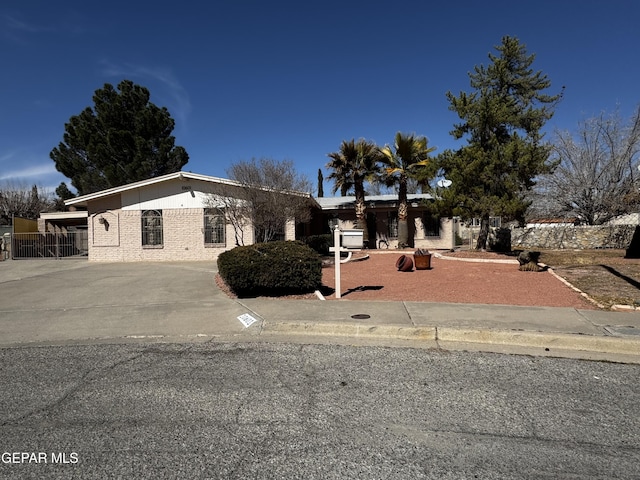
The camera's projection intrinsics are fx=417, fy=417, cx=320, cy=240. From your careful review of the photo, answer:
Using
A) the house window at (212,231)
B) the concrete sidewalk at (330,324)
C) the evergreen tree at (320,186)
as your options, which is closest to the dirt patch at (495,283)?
the concrete sidewalk at (330,324)

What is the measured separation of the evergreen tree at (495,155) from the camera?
15344 mm

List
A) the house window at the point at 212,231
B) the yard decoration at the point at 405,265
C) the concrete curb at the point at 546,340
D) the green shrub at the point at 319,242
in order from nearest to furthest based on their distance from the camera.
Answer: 1. the concrete curb at the point at 546,340
2. the yard decoration at the point at 405,265
3. the green shrub at the point at 319,242
4. the house window at the point at 212,231

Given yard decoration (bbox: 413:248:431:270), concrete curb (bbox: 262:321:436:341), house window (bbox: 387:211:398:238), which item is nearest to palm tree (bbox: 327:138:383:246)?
house window (bbox: 387:211:398:238)

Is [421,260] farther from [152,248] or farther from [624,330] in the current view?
[152,248]

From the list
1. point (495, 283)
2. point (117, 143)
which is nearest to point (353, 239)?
point (495, 283)

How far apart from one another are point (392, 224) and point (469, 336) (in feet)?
67.1

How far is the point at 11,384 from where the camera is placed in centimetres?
432

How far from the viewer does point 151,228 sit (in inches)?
797

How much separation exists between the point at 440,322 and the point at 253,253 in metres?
4.36

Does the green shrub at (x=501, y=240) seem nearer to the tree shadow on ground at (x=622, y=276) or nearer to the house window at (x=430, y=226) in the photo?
the house window at (x=430, y=226)

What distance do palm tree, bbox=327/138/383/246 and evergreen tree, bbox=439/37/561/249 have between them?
5755mm

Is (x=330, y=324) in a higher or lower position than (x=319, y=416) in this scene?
higher

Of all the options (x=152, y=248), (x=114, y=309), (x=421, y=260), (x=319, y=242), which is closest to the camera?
(x=114, y=309)

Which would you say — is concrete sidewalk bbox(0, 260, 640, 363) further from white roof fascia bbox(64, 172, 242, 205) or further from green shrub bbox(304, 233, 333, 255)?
white roof fascia bbox(64, 172, 242, 205)
